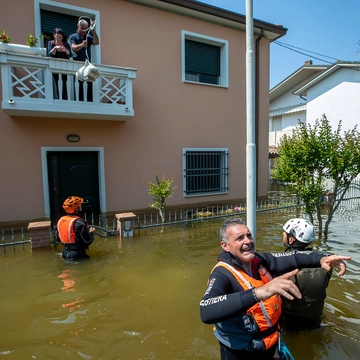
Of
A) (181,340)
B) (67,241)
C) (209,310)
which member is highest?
(209,310)

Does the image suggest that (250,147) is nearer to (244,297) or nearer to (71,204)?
(244,297)

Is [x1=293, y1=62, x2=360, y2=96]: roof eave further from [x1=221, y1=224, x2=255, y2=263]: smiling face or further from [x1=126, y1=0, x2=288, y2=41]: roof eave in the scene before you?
[x1=221, y1=224, x2=255, y2=263]: smiling face

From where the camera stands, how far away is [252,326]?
6.44 ft

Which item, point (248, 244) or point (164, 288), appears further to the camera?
point (164, 288)

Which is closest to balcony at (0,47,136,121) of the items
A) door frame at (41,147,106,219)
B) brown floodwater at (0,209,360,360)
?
door frame at (41,147,106,219)

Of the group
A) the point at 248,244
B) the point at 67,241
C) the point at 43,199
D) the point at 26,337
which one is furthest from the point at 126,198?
the point at 248,244

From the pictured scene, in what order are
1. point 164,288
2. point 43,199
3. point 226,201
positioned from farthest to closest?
point 226,201
point 43,199
point 164,288

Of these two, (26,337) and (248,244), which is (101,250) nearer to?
(26,337)

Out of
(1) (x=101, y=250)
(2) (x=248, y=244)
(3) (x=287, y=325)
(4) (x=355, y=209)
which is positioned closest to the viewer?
(2) (x=248, y=244)

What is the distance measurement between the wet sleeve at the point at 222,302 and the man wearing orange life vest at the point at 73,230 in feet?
11.7

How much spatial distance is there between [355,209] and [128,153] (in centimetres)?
805

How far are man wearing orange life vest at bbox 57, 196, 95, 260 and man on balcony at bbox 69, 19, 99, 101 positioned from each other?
13.8 feet

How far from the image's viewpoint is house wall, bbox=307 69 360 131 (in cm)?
1634

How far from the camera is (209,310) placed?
182cm
